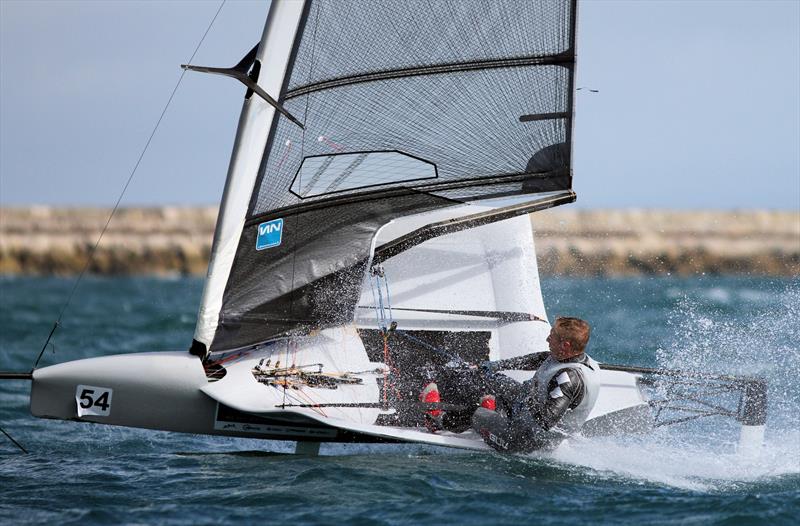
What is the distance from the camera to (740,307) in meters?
17.2

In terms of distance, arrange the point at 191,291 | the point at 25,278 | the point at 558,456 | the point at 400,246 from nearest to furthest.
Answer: the point at 558,456, the point at 400,246, the point at 191,291, the point at 25,278

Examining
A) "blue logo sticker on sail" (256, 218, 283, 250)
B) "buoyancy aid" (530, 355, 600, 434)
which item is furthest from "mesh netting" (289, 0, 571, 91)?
"buoyancy aid" (530, 355, 600, 434)

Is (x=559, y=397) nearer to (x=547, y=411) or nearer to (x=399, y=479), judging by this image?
(x=547, y=411)

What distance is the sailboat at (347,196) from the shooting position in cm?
520

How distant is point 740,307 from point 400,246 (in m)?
12.6

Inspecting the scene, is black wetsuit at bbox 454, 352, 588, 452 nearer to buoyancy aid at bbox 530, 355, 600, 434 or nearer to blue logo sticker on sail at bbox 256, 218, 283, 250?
buoyancy aid at bbox 530, 355, 600, 434

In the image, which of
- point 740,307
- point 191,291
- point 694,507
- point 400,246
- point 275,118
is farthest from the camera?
point 191,291

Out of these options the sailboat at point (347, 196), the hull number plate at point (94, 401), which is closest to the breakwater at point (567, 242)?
the sailboat at point (347, 196)

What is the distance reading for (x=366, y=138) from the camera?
5602 millimetres

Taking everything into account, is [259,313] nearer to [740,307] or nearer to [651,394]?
[651,394]

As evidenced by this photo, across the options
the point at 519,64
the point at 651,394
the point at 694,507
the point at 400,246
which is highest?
the point at 519,64

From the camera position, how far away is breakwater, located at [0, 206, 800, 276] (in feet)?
98.7

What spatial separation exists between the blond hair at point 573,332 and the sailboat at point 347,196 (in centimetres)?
67

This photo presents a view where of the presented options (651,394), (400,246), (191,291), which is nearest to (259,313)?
(400,246)
